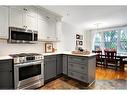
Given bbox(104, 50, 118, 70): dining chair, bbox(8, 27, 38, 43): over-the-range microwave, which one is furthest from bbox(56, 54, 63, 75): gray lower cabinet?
bbox(104, 50, 118, 70): dining chair

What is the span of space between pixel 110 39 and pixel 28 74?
18.7ft

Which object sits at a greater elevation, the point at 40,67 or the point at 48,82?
the point at 40,67

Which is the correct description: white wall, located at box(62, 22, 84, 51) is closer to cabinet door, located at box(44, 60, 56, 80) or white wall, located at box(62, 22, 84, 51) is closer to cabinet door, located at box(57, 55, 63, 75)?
cabinet door, located at box(57, 55, 63, 75)

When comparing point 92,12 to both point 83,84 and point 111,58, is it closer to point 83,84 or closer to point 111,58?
point 111,58

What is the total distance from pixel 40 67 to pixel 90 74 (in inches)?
54.5

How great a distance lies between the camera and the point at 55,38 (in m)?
3.64

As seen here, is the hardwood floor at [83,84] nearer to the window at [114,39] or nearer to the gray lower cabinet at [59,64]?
the gray lower cabinet at [59,64]

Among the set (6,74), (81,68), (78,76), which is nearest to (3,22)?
(6,74)

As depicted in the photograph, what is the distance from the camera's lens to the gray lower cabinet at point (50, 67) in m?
2.79

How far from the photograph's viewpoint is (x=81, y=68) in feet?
9.03

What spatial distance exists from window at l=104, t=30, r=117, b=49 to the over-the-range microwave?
513 centimetres

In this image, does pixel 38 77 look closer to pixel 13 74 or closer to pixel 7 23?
pixel 13 74

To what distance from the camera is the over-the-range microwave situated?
2.30 meters
